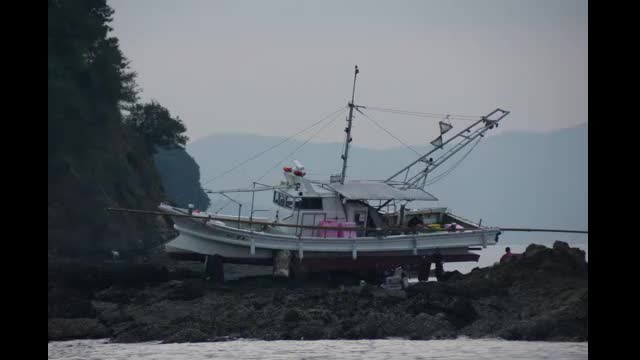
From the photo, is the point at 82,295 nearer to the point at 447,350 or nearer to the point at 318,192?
the point at 318,192

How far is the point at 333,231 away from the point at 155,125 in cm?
4184

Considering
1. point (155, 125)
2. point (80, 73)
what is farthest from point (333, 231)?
point (155, 125)

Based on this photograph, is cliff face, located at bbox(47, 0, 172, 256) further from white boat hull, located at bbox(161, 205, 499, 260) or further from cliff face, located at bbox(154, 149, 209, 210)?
cliff face, located at bbox(154, 149, 209, 210)

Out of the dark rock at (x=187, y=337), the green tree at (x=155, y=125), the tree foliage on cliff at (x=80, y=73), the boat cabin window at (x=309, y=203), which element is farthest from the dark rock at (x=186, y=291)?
the green tree at (x=155, y=125)

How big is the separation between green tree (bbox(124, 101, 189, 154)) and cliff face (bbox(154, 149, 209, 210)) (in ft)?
79.6

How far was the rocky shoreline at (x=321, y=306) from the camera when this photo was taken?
3244 cm

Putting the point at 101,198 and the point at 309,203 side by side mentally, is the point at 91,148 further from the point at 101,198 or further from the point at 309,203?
the point at 309,203

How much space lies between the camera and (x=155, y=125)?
270 ft

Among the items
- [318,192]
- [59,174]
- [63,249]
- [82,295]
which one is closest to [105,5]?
[59,174]

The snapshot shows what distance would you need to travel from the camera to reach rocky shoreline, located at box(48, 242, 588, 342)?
32.4m

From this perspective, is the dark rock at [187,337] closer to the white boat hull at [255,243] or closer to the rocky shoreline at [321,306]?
the rocky shoreline at [321,306]

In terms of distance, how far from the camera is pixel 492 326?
1316 inches

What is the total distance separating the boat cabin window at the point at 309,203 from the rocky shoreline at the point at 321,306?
121 inches
